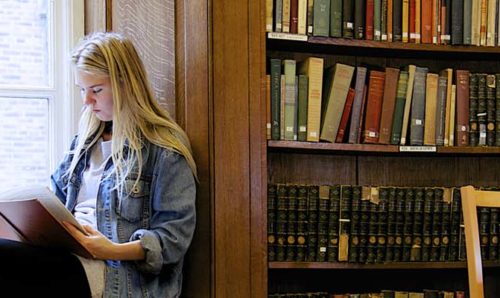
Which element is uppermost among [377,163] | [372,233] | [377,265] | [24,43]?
[24,43]

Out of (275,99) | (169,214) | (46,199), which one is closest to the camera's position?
(46,199)

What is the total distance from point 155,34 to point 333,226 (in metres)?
0.83

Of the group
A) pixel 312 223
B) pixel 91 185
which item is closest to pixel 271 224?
pixel 312 223

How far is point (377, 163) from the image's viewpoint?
2.95 m

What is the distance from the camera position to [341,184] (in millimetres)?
2898

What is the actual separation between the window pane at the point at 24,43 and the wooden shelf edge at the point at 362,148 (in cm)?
88

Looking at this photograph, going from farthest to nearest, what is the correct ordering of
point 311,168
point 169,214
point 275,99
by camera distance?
point 311,168 → point 275,99 → point 169,214

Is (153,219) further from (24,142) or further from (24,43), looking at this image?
(24,43)

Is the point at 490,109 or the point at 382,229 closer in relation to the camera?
the point at 382,229

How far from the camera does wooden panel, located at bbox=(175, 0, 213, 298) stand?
95.3 inches

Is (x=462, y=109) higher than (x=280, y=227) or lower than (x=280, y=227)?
higher

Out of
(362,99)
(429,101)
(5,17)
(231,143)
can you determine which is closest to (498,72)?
(429,101)

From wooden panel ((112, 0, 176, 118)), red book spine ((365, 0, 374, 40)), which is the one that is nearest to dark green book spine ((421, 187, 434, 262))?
red book spine ((365, 0, 374, 40))

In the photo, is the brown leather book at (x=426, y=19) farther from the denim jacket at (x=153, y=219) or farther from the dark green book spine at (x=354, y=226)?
the denim jacket at (x=153, y=219)
